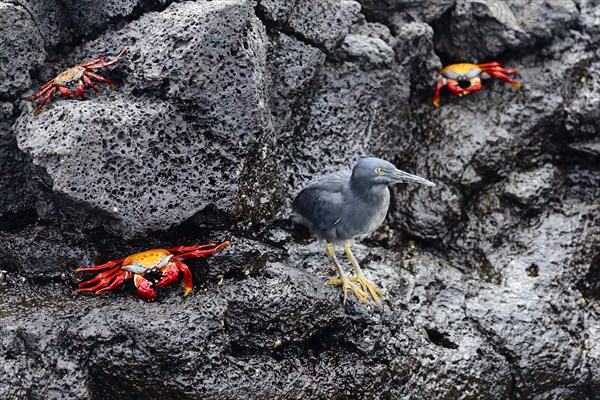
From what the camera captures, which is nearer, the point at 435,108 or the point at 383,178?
the point at 383,178

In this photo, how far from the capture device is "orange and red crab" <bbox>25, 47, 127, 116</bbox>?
454 centimetres

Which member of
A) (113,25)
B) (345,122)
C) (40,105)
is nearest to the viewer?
(40,105)

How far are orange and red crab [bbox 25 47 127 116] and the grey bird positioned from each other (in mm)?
1588

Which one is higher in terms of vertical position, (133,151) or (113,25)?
(113,25)

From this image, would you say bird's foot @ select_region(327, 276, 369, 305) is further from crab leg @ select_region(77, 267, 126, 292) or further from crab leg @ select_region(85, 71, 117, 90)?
crab leg @ select_region(85, 71, 117, 90)

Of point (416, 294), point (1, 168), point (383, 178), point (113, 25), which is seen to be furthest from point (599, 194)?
point (1, 168)

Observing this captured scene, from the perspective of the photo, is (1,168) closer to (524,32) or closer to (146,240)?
(146,240)

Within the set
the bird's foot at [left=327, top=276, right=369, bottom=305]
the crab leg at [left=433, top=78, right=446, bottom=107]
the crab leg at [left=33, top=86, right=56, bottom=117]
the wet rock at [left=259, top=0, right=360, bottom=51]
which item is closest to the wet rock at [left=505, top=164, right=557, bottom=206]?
the crab leg at [left=433, top=78, right=446, bottom=107]

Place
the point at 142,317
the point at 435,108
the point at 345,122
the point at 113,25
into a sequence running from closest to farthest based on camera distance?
the point at 142,317
the point at 113,25
the point at 345,122
the point at 435,108

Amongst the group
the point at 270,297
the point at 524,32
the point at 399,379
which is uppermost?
the point at 524,32

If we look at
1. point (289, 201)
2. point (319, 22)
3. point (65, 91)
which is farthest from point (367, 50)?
point (65, 91)

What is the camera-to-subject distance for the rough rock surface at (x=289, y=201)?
14.0ft

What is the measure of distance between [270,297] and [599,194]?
313 centimetres

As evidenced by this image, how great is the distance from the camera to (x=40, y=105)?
452 cm
